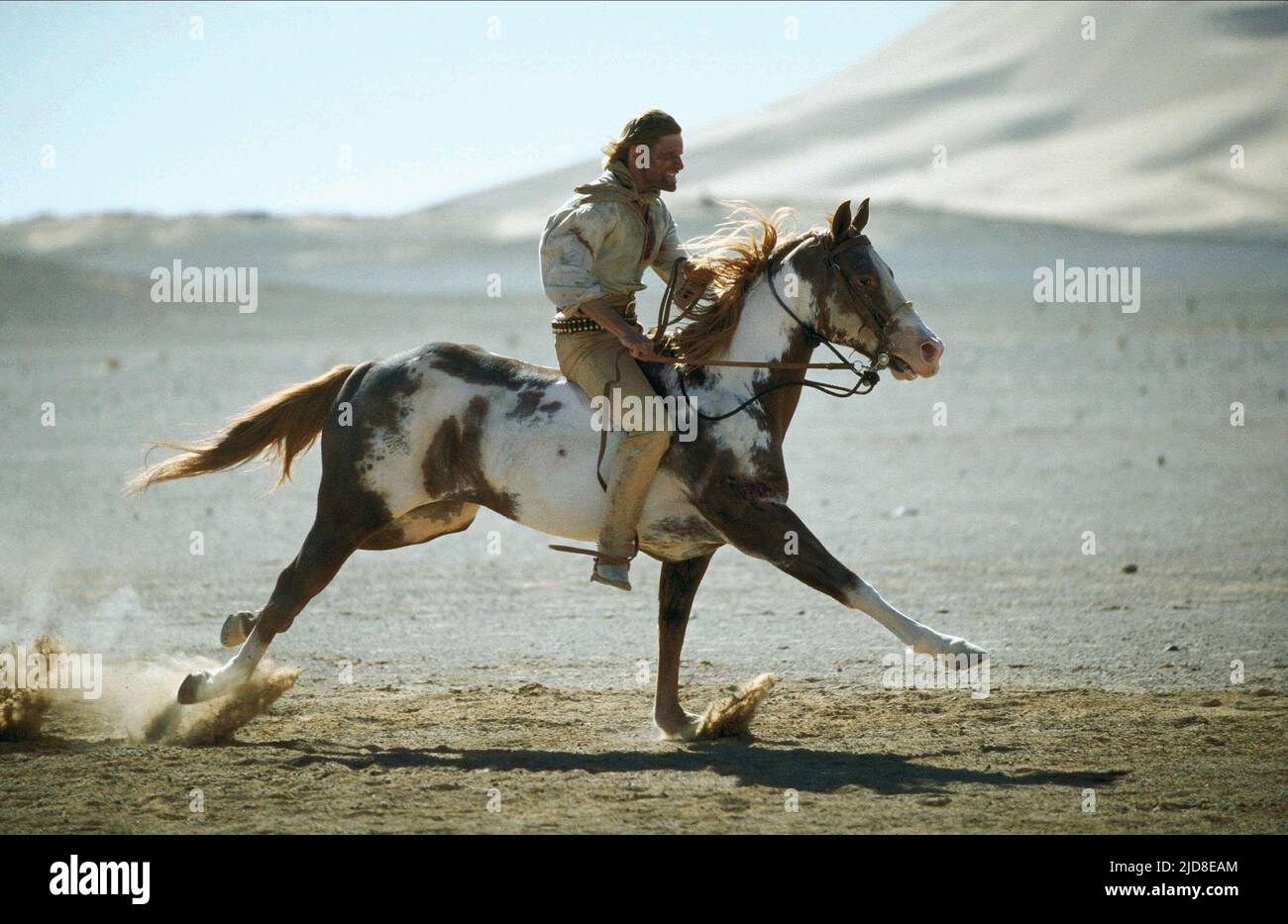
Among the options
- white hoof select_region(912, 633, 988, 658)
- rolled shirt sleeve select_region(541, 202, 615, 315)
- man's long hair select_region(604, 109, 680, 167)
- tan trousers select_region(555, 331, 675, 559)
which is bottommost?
white hoof select_region(912, 633, 988, 658)

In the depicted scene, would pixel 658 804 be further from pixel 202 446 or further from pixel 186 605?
pixel 186 605

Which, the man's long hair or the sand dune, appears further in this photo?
the sand dune

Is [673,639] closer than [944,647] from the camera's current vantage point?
No

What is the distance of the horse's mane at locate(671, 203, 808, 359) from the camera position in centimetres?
731

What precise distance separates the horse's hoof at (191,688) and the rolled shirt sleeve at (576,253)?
2527 mm

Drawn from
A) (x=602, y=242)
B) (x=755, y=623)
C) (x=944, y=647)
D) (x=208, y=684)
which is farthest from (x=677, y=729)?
(x=755, y=623)

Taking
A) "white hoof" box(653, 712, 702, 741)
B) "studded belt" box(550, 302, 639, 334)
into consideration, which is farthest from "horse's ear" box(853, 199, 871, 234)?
"white hoof" box(653, 712, 702, 741)

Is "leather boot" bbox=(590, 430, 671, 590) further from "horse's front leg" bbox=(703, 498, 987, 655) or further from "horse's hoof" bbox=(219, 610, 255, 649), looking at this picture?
"horse's hoof" bbox=(219, 610, 255, 649)

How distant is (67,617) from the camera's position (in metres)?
10.8

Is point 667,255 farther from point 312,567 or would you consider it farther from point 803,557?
point 312,567

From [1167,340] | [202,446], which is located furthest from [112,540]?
[1167,340]

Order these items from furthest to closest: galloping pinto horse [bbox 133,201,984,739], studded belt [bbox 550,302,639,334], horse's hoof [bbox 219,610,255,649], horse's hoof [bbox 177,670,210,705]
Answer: horse's hoof [bbox 219,610,255,649] → horse's hoof [bbox 177,670,210,705] → studded belt [bbox 550,302,639,334] → galloping pinto horse [bbox 133,201,984,739]

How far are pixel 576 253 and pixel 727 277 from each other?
2.64ft

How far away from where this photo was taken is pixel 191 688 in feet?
24.3
